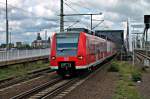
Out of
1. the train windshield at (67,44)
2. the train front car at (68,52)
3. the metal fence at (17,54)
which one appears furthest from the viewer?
the metal fence at (17,54)

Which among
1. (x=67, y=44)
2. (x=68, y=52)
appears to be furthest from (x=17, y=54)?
(x=68, y=52)

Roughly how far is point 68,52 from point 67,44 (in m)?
0.55

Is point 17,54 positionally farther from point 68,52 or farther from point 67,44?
point 68,52

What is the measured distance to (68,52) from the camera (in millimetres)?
23172

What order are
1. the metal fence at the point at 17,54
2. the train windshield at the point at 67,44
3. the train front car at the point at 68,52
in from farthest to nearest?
the metal fence at the point at 17,54, the train windshield at the point at 67,44, the train front car at the point at 68,52

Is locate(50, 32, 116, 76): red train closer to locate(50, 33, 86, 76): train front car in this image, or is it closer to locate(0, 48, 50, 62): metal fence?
locate(50, 33, 86, 76): train front car

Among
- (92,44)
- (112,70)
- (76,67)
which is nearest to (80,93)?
(76,67)

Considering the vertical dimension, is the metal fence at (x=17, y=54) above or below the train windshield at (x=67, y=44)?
below

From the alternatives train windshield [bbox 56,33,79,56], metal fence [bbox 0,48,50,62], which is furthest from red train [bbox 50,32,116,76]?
metal fence [bbox 0,48,50,62]

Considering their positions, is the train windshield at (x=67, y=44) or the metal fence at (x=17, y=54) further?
the metal fence at (x=17, y=54)

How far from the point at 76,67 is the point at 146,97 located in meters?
8.62

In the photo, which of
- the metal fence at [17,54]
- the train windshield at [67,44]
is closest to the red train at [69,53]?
the train windshield at [67,44]

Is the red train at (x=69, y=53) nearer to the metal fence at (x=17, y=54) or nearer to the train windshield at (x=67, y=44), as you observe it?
the train windshield at (x=67, y=44)

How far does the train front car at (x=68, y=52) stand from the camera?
23.0 m
